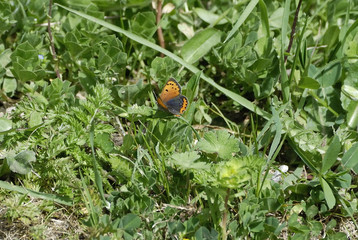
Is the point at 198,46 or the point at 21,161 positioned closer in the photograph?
the point at 21,161

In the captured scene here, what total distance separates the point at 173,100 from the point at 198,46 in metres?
0.81

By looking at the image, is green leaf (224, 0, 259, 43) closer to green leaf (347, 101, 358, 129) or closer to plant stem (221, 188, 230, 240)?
green leaf (347, 101, 358, 129)

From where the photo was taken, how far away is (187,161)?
2.58 m

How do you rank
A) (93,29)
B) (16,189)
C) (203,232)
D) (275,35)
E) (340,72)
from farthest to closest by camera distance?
(275,35) → (93,29) → (340,72) → (16,189) → (203,232)

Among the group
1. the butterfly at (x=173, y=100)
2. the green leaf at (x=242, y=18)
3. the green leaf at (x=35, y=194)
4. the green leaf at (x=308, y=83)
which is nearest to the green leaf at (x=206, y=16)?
the green leaf at (x=242, y=18)

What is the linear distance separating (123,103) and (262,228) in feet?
4.32

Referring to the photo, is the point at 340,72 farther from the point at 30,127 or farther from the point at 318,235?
the point at 30,127

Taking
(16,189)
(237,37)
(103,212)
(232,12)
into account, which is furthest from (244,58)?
(16,189)

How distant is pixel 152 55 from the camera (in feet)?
12.1

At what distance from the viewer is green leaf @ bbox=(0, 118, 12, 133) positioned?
2975mm

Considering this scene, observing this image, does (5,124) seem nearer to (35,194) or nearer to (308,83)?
(35,194)

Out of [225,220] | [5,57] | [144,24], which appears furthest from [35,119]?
[225,220]

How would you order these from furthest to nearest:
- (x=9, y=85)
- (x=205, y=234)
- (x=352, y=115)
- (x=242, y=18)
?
(x=9, y=85)
(x=242, y=18)
(x=352, y=115)
(x=205, y=234)

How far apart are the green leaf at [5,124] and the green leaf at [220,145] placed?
115 centimetres
